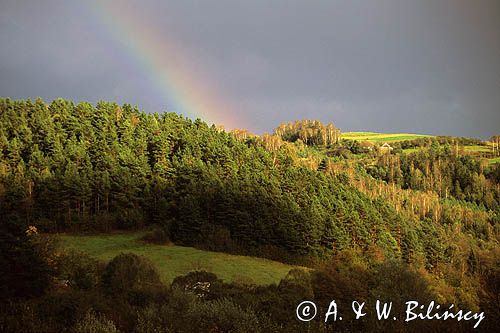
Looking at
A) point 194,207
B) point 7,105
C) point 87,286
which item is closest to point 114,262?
point 87,286

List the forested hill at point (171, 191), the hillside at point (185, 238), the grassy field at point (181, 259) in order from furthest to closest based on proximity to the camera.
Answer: the forested hill at point (171, 191) → the grassy field at point (181, 259) → the hillside at point (185, 238)

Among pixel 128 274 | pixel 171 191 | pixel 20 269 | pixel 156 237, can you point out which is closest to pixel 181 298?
pixel 20 269

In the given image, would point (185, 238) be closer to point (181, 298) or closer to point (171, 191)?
point (171, 191)

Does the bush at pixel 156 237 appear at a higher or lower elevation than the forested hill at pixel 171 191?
lower

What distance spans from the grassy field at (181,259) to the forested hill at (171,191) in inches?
242

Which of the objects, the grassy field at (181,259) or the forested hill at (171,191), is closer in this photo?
the grassy field at (181,259)

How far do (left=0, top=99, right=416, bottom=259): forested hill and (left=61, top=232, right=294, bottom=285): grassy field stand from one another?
615cm

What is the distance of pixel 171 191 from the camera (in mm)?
95750

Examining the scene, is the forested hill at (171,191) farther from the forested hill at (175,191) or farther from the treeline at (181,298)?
the treeline at (181,298)

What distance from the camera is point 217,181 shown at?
9594 cm

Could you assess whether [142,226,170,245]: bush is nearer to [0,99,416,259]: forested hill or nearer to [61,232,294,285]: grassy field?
[61,232,294,285]: grassy field

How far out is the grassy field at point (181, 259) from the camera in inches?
2142

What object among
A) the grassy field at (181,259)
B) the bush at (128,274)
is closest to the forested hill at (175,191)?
the grassy field at (181,259)

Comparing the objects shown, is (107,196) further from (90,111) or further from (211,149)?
(90,111)
